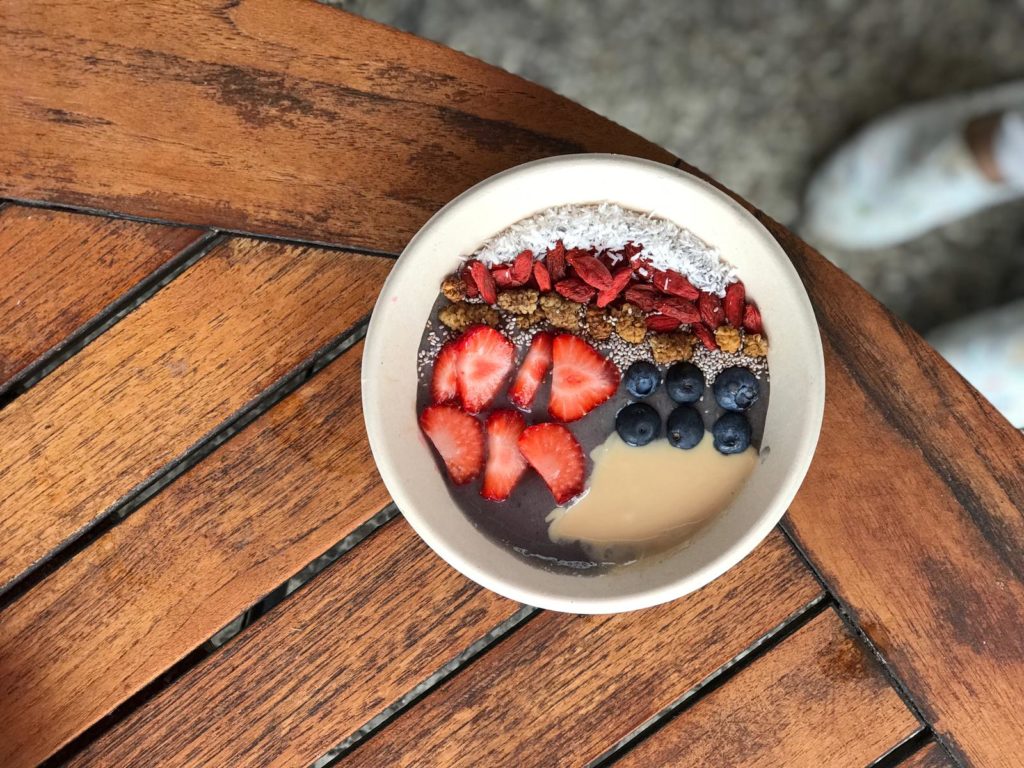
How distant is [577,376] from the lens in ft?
2.94

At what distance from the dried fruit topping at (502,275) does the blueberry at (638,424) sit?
178mm

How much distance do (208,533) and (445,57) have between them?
0.56 m

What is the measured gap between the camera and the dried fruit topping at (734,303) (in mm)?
875

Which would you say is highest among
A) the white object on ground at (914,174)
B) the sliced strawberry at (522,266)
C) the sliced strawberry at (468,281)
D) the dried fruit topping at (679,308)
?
the sliced strawberry at (468,281)

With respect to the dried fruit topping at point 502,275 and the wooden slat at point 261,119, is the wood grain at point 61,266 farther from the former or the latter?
the dried fruit topping at point 502,275

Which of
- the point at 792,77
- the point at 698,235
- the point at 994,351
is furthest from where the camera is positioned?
the point at 698,235

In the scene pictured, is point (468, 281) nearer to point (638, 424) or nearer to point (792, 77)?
point (638, 424)

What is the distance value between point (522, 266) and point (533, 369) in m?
0.11

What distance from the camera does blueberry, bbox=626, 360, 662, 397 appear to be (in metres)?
0.89

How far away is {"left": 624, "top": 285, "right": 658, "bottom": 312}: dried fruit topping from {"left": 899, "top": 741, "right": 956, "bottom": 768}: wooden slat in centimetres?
54

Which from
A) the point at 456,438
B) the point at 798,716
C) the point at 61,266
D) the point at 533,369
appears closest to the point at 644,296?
the point at 533,369

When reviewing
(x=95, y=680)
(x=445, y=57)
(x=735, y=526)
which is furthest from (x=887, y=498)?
(x=95, y=680)

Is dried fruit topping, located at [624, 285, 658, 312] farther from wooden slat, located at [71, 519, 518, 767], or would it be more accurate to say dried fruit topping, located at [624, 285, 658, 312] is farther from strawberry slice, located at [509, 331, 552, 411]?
wooden slat, located at [71, 519, 518, 767]

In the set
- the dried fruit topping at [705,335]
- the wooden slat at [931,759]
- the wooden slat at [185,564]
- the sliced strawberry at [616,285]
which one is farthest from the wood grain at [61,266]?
the wooden slat at [931,759]
